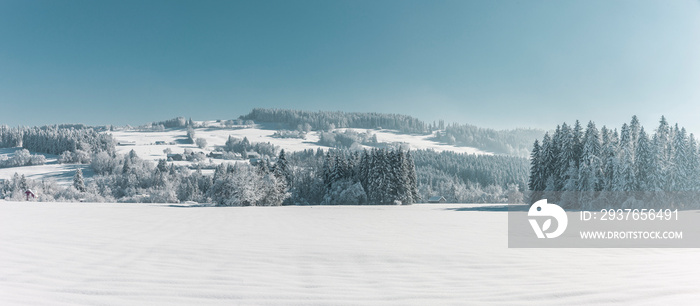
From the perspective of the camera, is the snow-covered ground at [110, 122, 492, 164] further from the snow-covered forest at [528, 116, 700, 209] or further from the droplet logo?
the droplet logo

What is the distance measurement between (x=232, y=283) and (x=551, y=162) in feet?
157

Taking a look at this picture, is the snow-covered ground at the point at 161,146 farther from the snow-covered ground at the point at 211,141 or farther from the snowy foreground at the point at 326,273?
the snowy foreground at the point at 326,273

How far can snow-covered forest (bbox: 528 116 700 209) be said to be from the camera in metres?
33.9

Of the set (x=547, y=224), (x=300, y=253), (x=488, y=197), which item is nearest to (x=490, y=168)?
(x=488, y=197)

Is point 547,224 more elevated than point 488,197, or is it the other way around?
point 547,224

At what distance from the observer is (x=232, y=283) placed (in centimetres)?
568

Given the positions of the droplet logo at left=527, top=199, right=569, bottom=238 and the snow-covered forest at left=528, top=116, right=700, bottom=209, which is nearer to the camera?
the droplet logo at left=527, top=199, right=569, bottom=238

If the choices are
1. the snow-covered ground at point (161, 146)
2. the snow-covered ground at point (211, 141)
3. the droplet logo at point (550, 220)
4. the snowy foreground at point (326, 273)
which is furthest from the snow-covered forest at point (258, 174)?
the droplet logo at point (550, 220)

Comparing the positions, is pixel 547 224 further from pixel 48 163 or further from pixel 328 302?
pixel 48 163

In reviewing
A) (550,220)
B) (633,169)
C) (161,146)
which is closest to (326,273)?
(550,220)

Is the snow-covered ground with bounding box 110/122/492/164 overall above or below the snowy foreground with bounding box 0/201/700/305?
above

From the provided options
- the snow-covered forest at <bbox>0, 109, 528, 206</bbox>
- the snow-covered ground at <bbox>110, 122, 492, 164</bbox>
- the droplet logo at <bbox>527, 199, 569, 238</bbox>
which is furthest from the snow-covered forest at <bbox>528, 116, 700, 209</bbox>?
the snow-covered ground at <bbox>110, 122, 492, 164</bbox>

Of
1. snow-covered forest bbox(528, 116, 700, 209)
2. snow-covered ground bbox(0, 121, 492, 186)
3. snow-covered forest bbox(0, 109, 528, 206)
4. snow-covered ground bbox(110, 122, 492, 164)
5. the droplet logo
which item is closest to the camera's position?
the droplet logo

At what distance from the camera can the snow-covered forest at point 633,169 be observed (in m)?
33.9
